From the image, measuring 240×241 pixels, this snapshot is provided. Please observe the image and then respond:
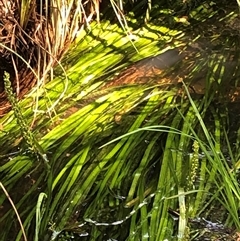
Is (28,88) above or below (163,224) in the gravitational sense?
above

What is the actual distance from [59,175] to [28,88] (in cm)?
58

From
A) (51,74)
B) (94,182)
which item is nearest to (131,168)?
(94,182)

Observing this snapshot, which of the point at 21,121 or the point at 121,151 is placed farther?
the point at 121,151

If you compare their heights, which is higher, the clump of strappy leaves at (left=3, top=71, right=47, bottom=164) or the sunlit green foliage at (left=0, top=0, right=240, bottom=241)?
the clump of strappy leaves at (left=3, top=71, right=47, bottom=164)

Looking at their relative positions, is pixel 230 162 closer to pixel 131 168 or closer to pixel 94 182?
pixel 131 168

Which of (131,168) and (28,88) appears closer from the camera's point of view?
(131,168)

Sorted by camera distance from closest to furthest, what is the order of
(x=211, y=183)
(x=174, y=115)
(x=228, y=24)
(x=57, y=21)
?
1. (x=211, y=183)
2. (x=174, y=115)
3. (x=57, y=21)
4. (x=228, y=24)

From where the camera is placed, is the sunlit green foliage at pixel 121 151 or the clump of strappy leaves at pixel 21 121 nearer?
the clump of strappy leaves at pixel 21 121

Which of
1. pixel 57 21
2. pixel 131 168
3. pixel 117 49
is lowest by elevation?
pixel 131 168

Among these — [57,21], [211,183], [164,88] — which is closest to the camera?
[211,183]

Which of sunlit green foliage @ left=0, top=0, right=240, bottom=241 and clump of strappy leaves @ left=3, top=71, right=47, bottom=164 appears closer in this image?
clump of strappy leaves @ left=3, top=71, right=47, bottom=164

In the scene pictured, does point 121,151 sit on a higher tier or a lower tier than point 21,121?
lower

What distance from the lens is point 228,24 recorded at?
2484 millimetres

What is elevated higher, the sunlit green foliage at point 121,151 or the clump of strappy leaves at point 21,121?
the clump of strappy leaves at point 21,121
